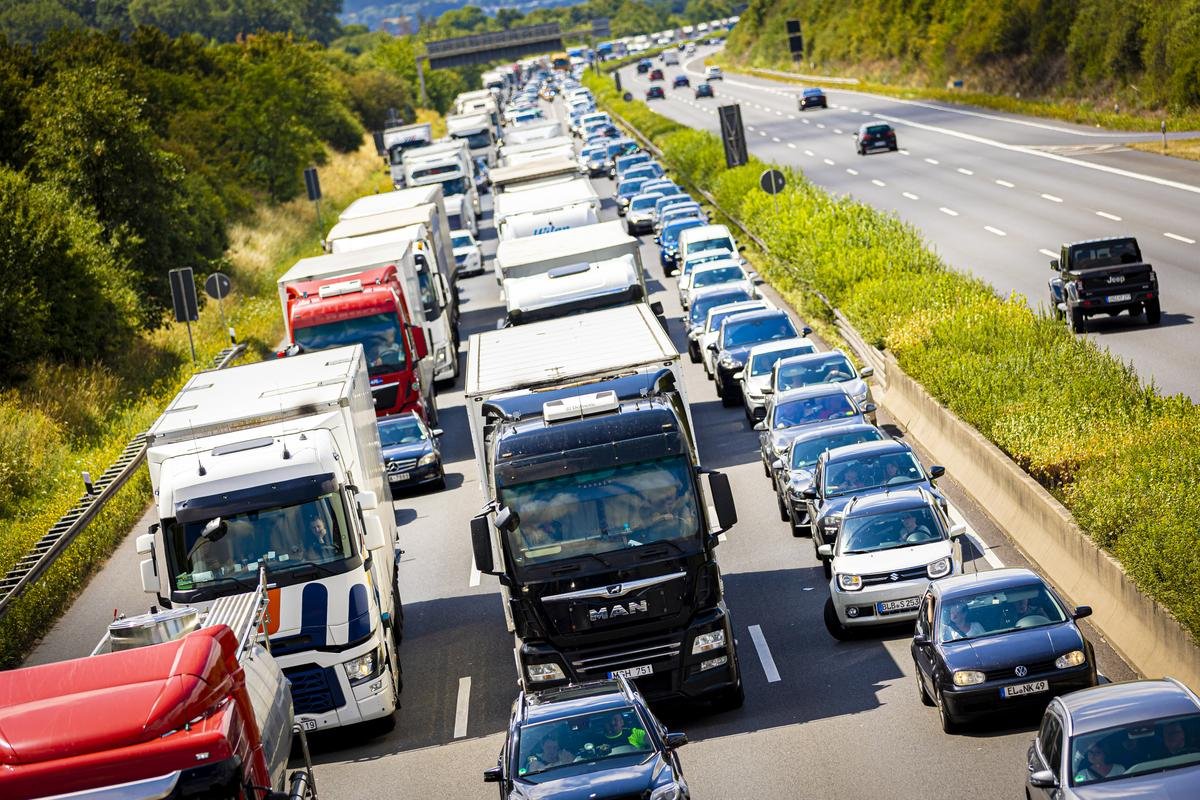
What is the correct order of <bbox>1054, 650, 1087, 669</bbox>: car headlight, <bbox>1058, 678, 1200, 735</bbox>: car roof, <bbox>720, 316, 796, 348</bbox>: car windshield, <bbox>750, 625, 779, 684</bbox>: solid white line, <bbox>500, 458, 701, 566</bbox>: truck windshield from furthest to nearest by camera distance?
<bbox>720, 316, 796, 348</bbox>: car windshield
<bbox>750, 625, 779, 684</bbox>: solid white line
<bbox>500, 458, 701, 566</bbox>: truck windshield
<bbox>1054, 650, 1087, 669</bbox>: car headlight
<bbox>1058, 678, 1200, 735</bbox>: car roof

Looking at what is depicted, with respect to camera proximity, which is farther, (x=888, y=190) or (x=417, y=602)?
(x=888, y=190)

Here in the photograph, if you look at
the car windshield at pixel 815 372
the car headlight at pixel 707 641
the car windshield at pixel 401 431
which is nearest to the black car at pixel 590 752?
the car headlight at pixel 707 641

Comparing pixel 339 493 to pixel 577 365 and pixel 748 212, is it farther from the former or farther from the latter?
pixel 748 212

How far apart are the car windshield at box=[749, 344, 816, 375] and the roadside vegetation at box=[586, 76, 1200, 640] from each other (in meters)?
1.64

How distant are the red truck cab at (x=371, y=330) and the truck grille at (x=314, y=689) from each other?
557 inches

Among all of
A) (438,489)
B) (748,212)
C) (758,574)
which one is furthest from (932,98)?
(758,574)

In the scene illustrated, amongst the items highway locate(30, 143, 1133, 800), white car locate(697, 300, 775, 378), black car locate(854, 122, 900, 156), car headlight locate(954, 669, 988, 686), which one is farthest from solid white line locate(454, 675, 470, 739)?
black car locate(854, 122, 900, 156)

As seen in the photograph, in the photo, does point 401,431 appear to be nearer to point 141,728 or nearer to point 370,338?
point 370,338

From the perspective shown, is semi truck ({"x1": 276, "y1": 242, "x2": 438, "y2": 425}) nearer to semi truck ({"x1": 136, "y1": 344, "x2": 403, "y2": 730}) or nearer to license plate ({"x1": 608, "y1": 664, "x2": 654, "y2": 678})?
semi truck ({"x1": 136, "y1": 344, "x2": 403, "y2": 730})

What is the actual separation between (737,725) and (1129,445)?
6.58 metres

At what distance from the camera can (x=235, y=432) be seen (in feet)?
60.0

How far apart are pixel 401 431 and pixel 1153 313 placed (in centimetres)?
1447

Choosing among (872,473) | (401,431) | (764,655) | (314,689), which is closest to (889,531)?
(764,655)

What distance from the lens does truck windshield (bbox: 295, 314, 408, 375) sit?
99.9 ft
